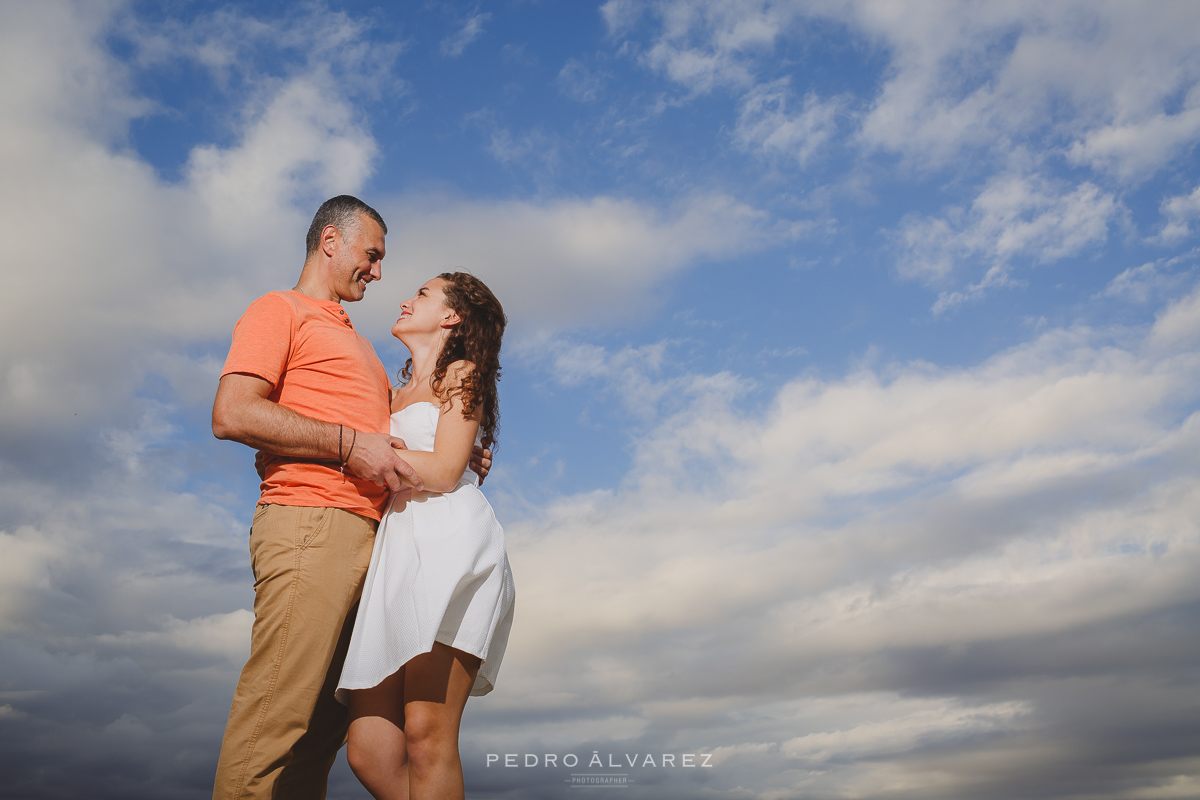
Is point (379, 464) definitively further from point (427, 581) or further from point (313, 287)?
point (313, 287)

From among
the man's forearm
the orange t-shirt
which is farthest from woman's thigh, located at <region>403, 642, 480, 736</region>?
the man's forearm

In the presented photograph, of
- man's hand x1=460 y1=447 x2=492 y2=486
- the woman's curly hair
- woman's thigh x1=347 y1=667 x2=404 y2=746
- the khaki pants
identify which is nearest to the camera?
the khaki pants

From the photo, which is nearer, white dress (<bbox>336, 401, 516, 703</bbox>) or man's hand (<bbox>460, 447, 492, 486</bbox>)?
white dress (<bbox>336, 401, 516, 703</bbox>)

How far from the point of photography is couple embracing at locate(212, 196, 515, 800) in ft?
12.1

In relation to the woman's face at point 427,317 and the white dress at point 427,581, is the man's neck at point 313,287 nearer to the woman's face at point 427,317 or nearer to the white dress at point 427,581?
the woman's face at point 427,317

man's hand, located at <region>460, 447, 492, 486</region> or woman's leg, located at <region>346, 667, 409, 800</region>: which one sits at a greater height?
man's hand, located at <region>460, 447, 492, 486</region>

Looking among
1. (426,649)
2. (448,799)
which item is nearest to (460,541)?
(426,649)

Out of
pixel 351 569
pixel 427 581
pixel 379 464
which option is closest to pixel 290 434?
pixel 379 464

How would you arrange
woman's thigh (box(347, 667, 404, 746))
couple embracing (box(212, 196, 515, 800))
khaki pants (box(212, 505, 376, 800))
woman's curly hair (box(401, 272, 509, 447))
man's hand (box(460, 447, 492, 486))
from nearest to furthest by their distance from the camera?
khaki pants (box(212, 505, 376, 800)), couple embracing (box(212, 196, 515, 800)), woman's thigh (box(347, 667, 404, 746)), woman's curly hair (box(401, 272, 509, 447)), man's hand (box(460, 447, 492, 486))

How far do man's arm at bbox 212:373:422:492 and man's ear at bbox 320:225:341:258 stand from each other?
1.11 metres

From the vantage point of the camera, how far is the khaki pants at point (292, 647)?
357cm

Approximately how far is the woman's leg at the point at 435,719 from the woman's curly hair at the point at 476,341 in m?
1.31

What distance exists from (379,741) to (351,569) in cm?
79

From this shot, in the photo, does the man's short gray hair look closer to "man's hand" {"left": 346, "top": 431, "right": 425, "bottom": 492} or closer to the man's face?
the man's face
